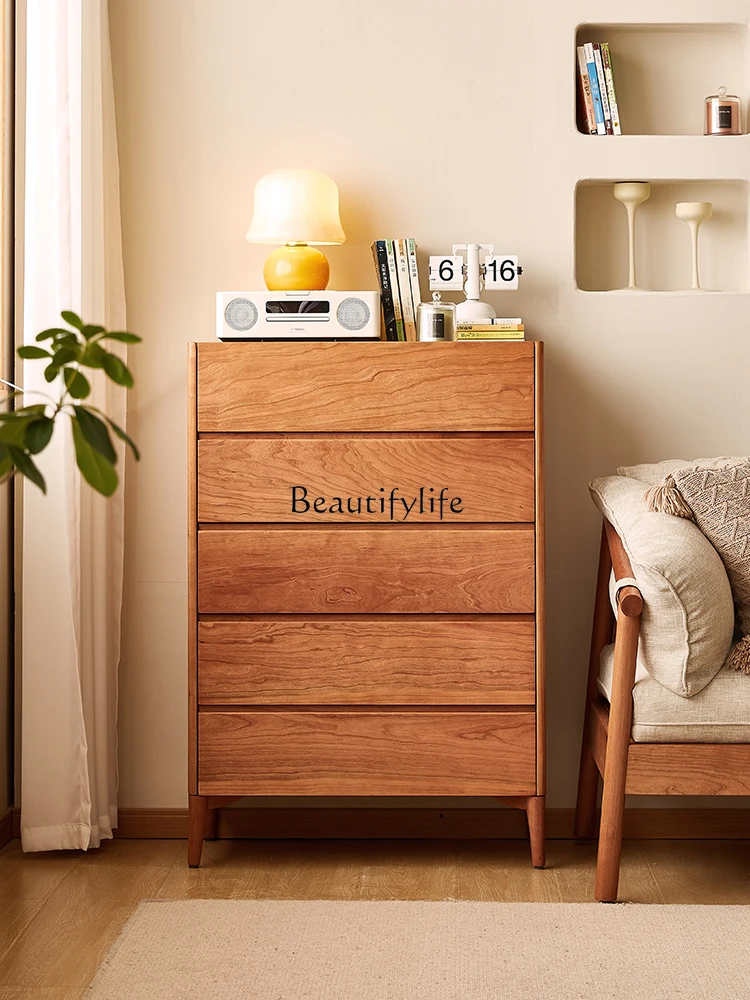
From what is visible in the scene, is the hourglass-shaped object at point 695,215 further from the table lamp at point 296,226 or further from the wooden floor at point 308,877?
the wooden floor at point 308,877

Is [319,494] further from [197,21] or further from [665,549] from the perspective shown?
[197,21]

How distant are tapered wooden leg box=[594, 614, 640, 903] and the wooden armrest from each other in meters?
0.02

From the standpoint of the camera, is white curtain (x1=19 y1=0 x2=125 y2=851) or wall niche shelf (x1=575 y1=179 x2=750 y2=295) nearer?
white curtain (x1=19 y1=0 x2=125 y2=851)

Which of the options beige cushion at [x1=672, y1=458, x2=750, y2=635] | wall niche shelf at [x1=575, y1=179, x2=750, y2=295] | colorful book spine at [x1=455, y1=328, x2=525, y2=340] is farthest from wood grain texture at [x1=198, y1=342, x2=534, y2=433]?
wall niche shelf at [x1=575, y1=179, x2=750, y2=295]

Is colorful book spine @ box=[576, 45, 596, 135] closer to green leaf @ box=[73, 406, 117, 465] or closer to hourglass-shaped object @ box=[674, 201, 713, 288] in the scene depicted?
hourglass-shaped object @ box=[674, 201, 713, 288]

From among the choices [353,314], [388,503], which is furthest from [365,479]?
[353,314]

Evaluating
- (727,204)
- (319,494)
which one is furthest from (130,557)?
(727,204)

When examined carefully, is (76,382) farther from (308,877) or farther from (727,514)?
(308,877)

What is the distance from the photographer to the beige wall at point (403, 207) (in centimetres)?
252

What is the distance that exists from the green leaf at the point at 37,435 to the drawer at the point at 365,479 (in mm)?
1481

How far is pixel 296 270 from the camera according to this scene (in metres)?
2.33

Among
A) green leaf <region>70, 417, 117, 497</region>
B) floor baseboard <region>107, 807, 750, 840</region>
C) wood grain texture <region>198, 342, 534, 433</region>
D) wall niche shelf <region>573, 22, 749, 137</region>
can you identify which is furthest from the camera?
wall niche shelf <region>573, 22, 749, 137</region>

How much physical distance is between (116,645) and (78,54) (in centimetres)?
135

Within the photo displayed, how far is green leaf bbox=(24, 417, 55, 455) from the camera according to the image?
722 mm
